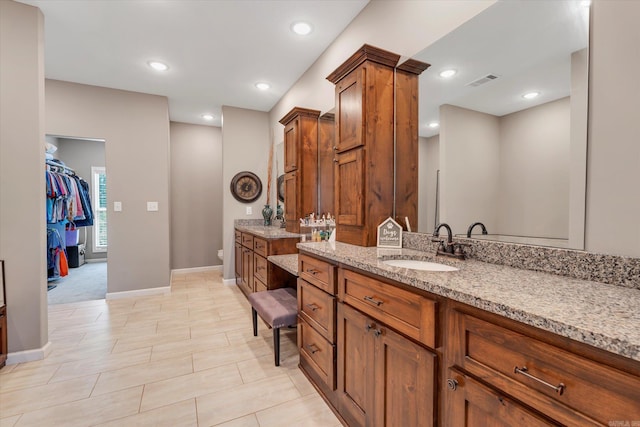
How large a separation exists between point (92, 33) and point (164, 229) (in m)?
2.48

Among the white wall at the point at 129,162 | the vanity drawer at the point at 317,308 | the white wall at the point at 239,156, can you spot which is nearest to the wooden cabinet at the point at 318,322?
the vanity drawer at the point at 317,308

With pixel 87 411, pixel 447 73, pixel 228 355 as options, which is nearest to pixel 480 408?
pixel 447 73

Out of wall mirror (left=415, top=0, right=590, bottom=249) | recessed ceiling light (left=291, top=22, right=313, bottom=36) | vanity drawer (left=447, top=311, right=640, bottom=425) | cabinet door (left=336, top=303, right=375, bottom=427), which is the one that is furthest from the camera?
recessed ceiling light (left=291, top=22, right=313, bottom=36)

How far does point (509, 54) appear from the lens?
4.50 ft

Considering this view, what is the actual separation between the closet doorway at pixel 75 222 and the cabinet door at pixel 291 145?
2.51 metres

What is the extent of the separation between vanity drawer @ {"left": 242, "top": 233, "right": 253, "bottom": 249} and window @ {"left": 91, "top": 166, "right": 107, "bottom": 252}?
14.3 ft

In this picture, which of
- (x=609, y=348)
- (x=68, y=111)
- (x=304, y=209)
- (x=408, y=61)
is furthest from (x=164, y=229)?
(x=609, y=348)

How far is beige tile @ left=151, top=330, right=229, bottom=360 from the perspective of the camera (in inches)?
92.7

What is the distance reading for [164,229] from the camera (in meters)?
4.18

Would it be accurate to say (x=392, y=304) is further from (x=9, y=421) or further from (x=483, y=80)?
(x=9, y=421)

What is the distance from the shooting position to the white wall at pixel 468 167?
57.6 inches

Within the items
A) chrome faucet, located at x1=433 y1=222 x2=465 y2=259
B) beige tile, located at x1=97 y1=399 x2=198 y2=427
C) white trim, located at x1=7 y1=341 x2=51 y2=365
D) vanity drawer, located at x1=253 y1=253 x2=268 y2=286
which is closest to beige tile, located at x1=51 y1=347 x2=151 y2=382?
white trim, located at x1=7 y1=341 x2=51 y2=365

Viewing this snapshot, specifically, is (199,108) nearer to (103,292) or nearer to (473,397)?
(103,292)

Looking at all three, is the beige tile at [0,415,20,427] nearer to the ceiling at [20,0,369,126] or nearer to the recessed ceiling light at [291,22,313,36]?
the ceiling at [20,0,369,126]
